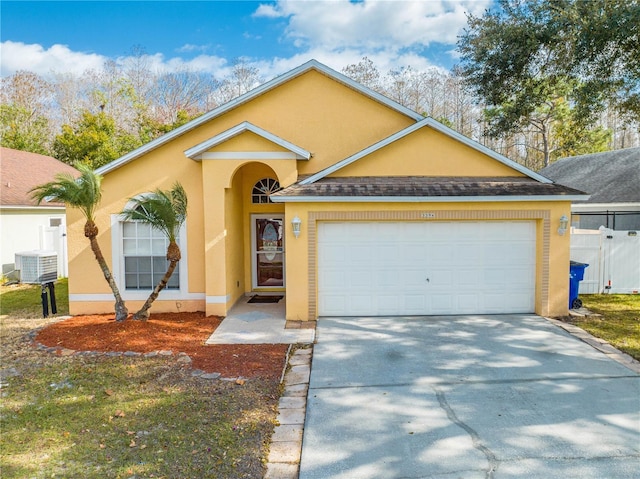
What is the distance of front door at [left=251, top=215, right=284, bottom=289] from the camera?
1317 centimetres

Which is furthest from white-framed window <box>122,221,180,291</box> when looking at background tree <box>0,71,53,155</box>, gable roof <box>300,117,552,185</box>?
background tree <box>0,71,53,155</box>

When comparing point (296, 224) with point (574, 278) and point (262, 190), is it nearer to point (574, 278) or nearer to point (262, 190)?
point (262, 190)

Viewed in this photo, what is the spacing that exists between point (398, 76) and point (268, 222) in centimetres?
2832

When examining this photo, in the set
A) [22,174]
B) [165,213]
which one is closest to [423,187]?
[165,213]

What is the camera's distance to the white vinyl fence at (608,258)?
12.8m

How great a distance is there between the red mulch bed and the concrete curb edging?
32 cm

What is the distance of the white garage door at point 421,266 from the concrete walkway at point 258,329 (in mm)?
1203

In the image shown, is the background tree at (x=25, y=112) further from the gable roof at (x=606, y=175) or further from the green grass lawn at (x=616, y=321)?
the gable roof at (x=606, y=175)

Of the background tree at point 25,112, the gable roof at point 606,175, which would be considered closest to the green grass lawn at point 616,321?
the gable roof at point 606,175

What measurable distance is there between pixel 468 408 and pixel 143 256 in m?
8.84

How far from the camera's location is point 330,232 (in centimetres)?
1005

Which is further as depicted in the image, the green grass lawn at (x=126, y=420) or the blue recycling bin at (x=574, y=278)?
the blue recycling bin at (x=574, y=278)

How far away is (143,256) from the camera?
36.9 feet

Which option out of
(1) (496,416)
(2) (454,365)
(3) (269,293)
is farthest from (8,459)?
(3) (269,293)
